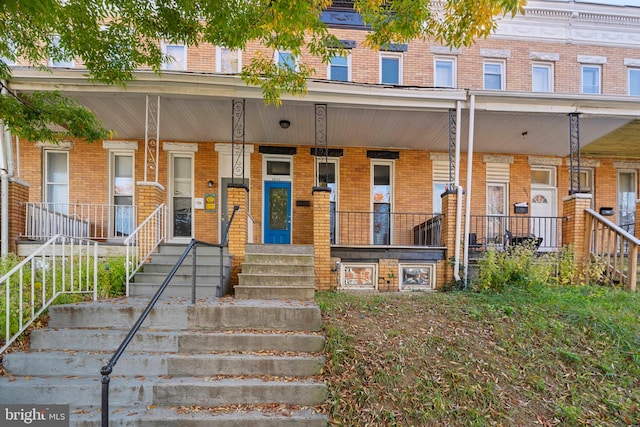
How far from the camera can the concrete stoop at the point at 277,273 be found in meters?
5.61

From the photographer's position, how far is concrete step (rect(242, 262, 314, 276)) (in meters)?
6.06

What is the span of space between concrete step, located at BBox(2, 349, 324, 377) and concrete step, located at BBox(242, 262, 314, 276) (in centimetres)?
241

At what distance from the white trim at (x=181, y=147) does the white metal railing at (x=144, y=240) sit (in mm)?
2782

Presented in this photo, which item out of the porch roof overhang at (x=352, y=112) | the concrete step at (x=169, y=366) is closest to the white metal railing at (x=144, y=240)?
the concrete step at (x=169, y=366)

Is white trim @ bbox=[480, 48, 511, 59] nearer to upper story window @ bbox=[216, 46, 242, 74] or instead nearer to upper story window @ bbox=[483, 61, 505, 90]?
upper story window @ bbox=[483, 61, 505, 90]

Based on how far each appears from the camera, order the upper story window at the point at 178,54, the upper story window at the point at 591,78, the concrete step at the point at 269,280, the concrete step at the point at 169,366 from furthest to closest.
→ the upper story window at the point at 591,78 → the upper story window at the point at 178,54 → the concrete step at the point at 269,280 → the concrete step at the point at 169,366

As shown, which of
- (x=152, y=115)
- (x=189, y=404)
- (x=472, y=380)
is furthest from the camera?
(x=152, y=115)

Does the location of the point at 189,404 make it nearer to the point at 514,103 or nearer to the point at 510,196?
the point at 514,103

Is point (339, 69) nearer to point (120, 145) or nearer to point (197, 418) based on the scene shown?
point (120, 145)

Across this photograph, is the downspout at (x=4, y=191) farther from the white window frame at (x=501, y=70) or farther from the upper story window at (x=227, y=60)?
the white window frame at (x=501, y=70)

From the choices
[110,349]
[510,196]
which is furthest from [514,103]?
[110,349]

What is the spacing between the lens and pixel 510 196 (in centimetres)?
1010

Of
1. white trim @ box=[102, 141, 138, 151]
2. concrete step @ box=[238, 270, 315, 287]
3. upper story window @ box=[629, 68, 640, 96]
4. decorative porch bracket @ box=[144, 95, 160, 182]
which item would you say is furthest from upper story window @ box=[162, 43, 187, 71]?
upper story window @ box=[629, 68, 640, 96]

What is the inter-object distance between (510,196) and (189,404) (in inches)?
397
